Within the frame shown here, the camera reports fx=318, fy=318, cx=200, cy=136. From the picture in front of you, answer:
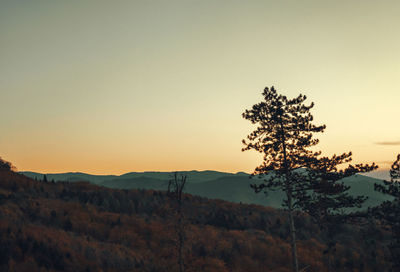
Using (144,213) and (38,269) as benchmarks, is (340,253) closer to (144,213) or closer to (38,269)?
(144,213)

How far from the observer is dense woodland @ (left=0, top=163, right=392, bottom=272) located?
771 inches

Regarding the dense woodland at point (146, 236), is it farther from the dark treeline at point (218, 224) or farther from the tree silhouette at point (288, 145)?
the tree silhouette at point (288, 145)

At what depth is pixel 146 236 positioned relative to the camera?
27484 millimetres

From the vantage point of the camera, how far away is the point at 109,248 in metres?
22.1

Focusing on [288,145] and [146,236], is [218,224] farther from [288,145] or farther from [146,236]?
[288,145]

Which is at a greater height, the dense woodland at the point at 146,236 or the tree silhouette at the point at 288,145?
the tree silhouette at the point at 288,145

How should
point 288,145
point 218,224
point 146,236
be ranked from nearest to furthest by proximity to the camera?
1. point 288,145
2. point 146,236
3. point 218,224

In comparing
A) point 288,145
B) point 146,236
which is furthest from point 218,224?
point 288,145

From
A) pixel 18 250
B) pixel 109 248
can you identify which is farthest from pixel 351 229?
pixel 18 250

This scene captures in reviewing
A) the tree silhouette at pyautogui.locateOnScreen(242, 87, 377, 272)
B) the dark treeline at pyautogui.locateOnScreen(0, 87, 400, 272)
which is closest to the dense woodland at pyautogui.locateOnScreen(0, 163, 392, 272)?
the dark treeline at pyautogui.locateOnScreen(0, 87, 400, 272)

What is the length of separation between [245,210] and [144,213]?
1516 centimetres

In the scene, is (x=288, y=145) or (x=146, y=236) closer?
(x=288, y=145)

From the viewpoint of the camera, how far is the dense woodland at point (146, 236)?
1959 centimetres

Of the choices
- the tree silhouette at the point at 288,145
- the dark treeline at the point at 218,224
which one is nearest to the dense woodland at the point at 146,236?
the dark treeline at the point at 218,224
